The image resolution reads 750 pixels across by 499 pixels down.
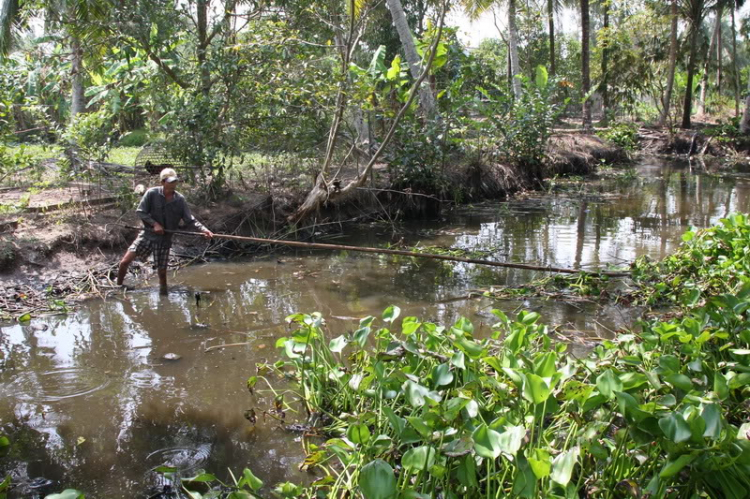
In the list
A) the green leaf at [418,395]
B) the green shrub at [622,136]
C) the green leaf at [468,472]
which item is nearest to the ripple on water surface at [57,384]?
the green leaf at [418,395]

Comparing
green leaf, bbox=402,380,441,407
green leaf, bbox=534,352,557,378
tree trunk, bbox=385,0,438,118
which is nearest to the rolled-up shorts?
green leaf, bbox=402,380,441,407

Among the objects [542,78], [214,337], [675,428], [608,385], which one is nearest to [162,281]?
[214,337]

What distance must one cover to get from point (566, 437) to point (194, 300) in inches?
176

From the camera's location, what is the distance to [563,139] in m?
16.4

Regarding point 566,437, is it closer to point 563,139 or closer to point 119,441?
point 119,441

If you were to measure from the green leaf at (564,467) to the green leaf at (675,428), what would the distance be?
0.32 metres

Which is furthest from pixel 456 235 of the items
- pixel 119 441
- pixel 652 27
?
pixel 652 27

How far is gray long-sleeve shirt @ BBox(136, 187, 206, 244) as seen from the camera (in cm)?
623

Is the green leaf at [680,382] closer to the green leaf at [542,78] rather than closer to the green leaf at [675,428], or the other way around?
the green leaf at [675,428]

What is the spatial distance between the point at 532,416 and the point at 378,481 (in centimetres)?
80

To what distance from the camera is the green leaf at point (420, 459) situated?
2.22 m

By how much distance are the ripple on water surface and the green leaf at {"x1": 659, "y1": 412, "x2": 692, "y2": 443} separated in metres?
3.64

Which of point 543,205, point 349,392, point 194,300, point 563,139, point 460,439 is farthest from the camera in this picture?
point 563,139

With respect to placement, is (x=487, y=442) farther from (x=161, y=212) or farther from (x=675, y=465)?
(x=161, y=212)
